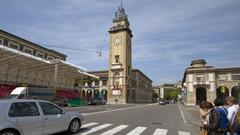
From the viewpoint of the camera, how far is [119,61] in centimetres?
8150

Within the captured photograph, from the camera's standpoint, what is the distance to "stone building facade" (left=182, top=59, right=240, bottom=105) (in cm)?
6053

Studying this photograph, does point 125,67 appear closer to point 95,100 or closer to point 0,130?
point 95,100

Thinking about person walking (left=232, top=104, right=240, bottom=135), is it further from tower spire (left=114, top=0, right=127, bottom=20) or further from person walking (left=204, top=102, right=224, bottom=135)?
tower spire (left=114, top=0, right=127, bottom=20)

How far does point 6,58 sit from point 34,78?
1224cm

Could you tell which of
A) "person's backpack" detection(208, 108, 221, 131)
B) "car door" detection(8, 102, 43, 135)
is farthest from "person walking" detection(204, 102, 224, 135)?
"car door" detection(8, 102, 43, 135)

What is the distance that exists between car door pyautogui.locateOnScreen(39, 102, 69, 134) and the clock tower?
223 ft

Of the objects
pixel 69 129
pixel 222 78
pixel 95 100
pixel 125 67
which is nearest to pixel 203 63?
pixel 222 78

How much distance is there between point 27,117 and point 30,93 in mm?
26359

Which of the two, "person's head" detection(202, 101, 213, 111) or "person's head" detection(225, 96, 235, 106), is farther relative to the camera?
"person's head" detection(202, 101, 213, 111)

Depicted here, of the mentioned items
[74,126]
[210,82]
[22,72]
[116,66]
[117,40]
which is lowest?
[74,126]

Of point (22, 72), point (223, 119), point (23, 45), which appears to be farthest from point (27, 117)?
point (23, 45)

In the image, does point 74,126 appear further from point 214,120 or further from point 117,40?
point 117,40

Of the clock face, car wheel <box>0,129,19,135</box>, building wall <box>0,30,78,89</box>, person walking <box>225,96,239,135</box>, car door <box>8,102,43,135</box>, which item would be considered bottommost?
car wheel <box>0,129,19,135</box>

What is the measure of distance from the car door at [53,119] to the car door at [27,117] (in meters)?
0.31
